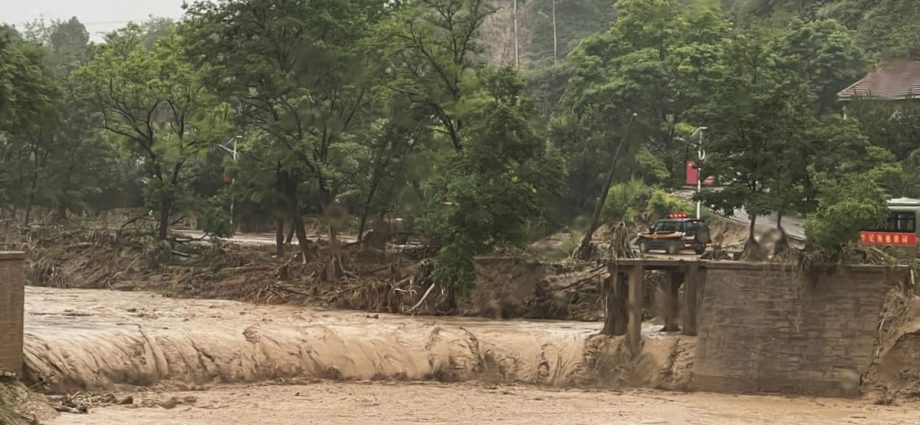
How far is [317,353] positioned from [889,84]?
45.3m

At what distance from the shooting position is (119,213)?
8112cm

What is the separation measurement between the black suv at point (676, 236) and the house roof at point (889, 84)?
611 inches

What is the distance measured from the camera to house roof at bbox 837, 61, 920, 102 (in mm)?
63903

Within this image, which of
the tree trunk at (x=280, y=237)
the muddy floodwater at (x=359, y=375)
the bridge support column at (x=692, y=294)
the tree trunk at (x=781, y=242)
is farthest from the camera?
the tree trunk at (x=280, y=237)

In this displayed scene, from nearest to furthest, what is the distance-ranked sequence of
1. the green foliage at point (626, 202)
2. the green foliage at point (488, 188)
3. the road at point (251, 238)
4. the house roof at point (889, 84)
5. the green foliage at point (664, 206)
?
the green foliage at point (488, 188), the road at point (251, 238), the green foliage at point (664, 206), the green foliage at point (626, 202), the house roof at point (889, 84)

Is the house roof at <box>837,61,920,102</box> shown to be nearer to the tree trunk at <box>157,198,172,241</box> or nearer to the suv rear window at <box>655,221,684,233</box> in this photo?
the suv rear window at <box>655,221,684,233</box>

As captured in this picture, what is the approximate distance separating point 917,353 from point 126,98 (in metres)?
39.4

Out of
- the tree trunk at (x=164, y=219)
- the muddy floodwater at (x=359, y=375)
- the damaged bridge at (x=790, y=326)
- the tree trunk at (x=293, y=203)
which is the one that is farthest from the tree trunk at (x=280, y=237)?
the damaged bridge at (x=790, y=326)

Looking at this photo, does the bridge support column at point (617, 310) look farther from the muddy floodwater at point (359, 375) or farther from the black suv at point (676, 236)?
the black suv at point (676, 236)

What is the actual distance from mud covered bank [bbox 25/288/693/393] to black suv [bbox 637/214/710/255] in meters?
15.1

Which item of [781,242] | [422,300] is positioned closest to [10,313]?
[781,242]

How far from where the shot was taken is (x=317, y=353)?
31422mm

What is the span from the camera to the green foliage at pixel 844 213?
28625 millimetres

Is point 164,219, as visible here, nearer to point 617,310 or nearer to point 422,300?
point 422,300
